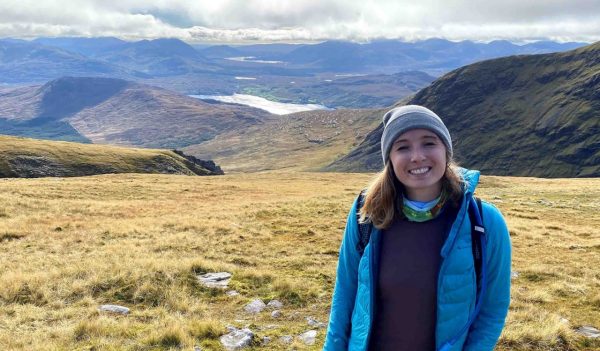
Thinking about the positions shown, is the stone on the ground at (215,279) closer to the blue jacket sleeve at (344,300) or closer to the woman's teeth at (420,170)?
the blue jacket sleeve at (344,300)

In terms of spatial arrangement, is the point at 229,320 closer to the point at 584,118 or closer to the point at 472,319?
the point at 472,319

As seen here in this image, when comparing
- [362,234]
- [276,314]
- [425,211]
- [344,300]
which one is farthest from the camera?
[276,314]

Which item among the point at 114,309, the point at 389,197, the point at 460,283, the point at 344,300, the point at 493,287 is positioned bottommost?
the point at 114,309

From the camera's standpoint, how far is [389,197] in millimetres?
4434

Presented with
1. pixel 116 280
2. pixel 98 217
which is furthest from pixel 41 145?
pixel 116 280

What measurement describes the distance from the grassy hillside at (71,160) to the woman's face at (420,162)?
8118cm

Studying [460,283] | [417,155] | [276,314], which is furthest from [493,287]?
[276,314]

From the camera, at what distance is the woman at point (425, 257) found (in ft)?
13.8

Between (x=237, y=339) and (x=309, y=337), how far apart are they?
1.55m

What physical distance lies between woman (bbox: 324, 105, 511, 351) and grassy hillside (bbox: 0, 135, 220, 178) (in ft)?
266

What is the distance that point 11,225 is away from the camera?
21.0 m

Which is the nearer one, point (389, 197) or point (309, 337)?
point (389, 197)

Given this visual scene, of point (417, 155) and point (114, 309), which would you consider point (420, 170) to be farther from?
point (114, 309)

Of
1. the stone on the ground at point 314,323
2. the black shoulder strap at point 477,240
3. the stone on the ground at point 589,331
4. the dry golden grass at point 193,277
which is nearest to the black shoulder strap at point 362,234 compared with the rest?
the black shoulder strap at point 477,240
